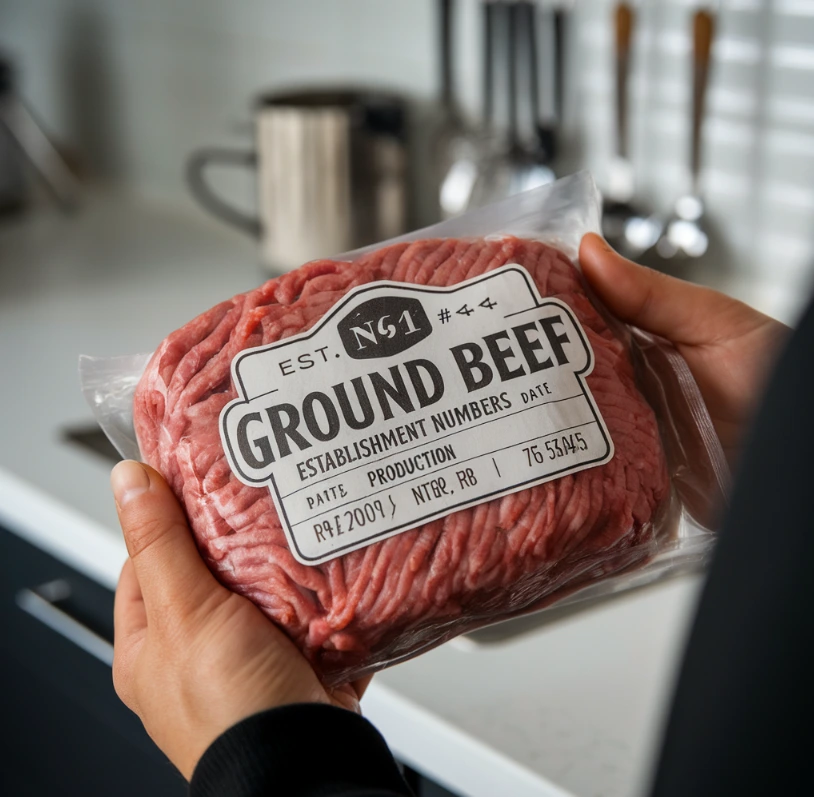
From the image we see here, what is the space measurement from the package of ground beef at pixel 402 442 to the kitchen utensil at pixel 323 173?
84 cm

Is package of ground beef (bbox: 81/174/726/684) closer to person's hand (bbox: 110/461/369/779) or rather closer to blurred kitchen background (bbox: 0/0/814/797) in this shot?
person's hand (bbox: 110/461/369/779)

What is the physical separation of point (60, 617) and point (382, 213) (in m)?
0.72

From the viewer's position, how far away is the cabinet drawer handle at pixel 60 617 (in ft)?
3.37

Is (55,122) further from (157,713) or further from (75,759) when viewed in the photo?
(157,713)

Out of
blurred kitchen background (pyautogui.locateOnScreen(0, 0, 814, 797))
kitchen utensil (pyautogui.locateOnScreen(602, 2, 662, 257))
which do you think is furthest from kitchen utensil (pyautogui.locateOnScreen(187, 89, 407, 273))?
kitchen utensil (pyautogui.locateOnScreen(602, 2, 662, 257))

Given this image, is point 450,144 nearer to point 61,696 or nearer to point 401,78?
point 401,78

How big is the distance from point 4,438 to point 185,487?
670mm

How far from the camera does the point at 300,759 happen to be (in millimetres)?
435

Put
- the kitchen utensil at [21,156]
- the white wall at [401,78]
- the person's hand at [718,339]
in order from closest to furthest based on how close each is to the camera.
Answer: the person's hand at [718,339] < the white wall at [401,78] < the kitchen utensil at [21,156]

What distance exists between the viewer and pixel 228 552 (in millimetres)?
513

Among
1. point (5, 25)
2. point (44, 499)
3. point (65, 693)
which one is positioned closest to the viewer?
point (44, 499)

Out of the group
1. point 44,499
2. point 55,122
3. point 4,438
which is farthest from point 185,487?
point 55,122

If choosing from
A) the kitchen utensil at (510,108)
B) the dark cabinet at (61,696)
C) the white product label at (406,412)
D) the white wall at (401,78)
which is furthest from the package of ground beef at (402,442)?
the kitchen utensil at (510,108)

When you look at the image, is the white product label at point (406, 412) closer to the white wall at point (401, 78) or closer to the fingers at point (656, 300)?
the fingers at point (656, 300)
